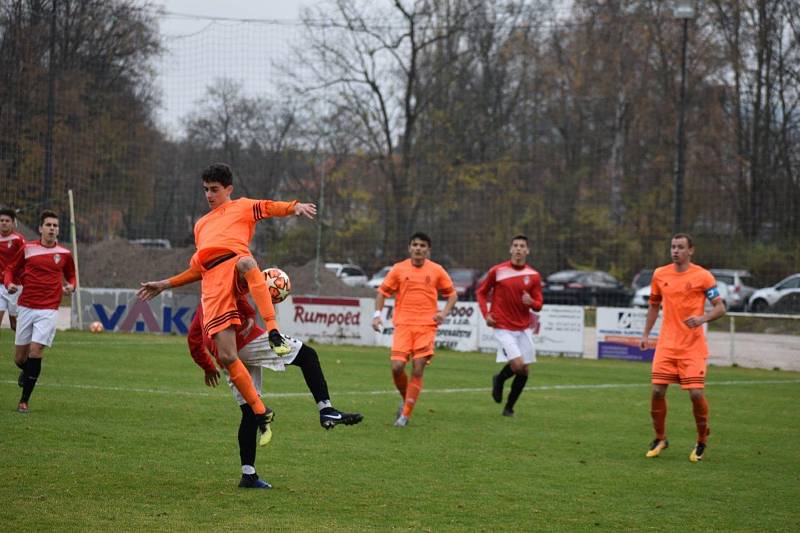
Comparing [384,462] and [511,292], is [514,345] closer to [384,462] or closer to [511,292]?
[511,292]

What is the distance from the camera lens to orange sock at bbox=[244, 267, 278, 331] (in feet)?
26.2

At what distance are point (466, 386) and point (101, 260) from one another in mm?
17882

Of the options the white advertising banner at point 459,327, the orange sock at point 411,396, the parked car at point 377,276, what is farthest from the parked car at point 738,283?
the orange sock at point 411,396

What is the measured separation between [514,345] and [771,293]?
21.7 m

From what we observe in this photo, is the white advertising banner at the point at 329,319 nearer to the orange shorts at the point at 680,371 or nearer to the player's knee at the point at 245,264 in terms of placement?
the orange shorts at the point at 680,371

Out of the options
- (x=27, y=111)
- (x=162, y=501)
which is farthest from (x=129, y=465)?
(x=27, y=111)

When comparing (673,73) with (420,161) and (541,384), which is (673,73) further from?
(541,384)

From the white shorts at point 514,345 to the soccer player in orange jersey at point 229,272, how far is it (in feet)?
22.1

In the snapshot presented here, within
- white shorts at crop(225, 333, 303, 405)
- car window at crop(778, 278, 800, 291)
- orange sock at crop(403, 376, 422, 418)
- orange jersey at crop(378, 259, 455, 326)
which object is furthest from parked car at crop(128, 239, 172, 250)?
white shorts at crop(225, 333, 303, 405)

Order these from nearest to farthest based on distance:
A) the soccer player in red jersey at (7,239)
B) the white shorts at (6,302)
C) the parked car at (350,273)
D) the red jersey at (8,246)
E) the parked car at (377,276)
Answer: the soccer player in red jersey at (7,239) < the red jersey at (8,246) < the white shorts at (6,302) < the parked car at (350,273) < the parked car at (377,276)

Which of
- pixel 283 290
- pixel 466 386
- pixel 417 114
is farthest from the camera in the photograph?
pixel 417 114

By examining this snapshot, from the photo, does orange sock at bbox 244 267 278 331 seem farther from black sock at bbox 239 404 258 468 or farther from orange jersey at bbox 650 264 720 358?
orange jersey at bbox 650 264 720 358

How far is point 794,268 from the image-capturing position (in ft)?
96.7

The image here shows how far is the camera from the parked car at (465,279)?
3366 centimetres
